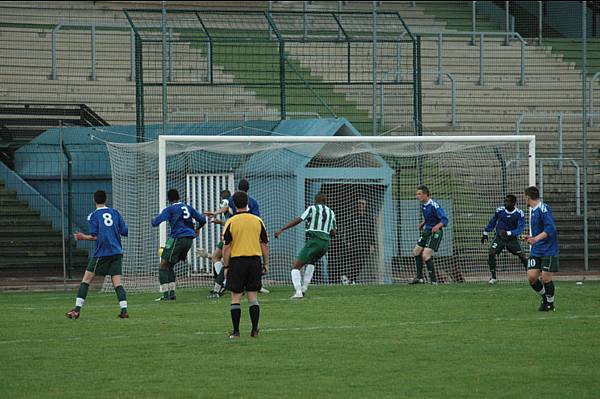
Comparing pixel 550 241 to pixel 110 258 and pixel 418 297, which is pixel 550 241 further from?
pixel 110 258

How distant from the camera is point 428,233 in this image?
2245cm

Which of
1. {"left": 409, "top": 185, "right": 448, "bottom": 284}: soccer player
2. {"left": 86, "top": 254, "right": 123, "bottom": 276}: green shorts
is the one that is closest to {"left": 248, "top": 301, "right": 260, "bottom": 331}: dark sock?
{"left": 86, "top": 254, "right": 123, "bottom": 276}: green shorts

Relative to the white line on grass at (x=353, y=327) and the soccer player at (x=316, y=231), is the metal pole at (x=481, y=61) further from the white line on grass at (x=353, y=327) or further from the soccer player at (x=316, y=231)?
the white line on grass at (x=353, y=327)

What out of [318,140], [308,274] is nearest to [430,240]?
[318,140]

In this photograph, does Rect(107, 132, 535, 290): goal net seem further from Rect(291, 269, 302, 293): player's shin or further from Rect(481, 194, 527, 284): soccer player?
Rect(291, 269, 302, 293): player's shin

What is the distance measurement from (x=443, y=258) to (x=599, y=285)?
3493mm

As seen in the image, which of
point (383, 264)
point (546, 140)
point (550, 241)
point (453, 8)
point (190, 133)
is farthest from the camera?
point (453, 8)

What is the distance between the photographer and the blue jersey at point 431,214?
2228 centimetres

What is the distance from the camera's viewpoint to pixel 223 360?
11664 millimetres

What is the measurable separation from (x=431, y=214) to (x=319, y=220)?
3647mm

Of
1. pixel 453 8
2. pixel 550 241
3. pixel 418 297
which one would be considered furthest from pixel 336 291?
pixel 453 8

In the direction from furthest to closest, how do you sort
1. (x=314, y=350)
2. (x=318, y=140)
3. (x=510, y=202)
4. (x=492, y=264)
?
(x=492, y=264) < (x=510, y=202) < (x=318, y=140) < (x=314, y=350)

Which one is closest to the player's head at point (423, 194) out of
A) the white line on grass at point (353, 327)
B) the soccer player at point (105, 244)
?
the white line on grass at point (353, 327)

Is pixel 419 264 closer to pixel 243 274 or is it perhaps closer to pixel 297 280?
pixel 297 280
